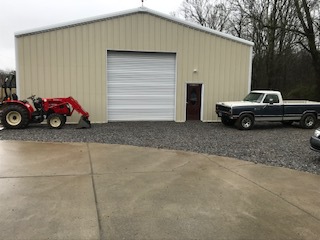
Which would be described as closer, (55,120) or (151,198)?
(151,198)

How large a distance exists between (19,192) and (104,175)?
63.5 inches

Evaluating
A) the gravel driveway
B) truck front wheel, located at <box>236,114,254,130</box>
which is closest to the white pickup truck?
truck front wheel, located at <box>236,114,254,130</box>

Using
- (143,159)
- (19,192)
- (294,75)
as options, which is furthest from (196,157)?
(294,75)

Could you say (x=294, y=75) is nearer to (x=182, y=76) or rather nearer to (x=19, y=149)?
(x=182, y=76)

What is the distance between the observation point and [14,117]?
11.7 meters

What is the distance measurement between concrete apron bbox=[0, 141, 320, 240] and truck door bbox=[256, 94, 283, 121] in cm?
625

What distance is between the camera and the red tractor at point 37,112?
11.6 metres

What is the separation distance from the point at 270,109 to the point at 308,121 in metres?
2.28

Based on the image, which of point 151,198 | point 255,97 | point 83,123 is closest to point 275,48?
point 255,97

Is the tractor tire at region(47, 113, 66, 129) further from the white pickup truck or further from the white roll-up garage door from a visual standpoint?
the white pickup truck

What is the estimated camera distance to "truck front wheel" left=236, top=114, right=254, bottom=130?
12.6 m

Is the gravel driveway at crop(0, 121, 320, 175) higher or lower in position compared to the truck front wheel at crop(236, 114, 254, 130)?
lower

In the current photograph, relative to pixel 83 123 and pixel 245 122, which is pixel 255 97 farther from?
pixel 83 123

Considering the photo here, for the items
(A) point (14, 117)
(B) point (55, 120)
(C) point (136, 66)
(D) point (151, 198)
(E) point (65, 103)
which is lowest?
(D) point (151, 198)
